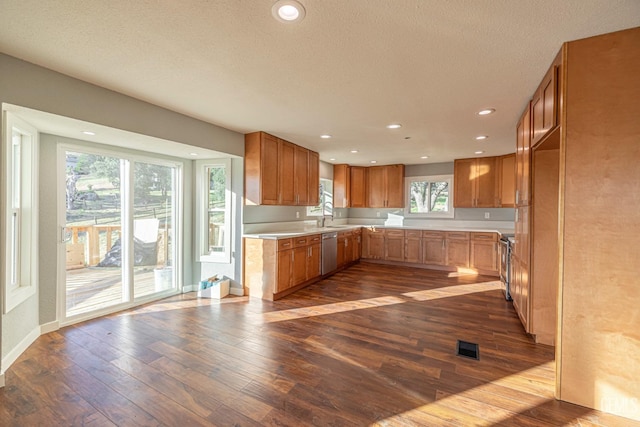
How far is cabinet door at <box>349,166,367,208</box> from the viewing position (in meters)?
7.21

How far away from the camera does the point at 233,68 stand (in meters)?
2.20

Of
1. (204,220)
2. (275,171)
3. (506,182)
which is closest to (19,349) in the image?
(204,220)

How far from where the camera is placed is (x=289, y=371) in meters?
2.29

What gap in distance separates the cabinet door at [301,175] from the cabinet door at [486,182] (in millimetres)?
3646

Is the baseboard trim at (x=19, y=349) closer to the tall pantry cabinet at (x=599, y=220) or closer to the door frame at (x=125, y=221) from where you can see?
the door frame at (x=125, y=221)

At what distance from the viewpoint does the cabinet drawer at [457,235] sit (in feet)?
19.0

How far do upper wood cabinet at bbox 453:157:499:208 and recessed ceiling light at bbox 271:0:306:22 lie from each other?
557 cm

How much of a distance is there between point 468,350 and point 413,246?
12.4 ft

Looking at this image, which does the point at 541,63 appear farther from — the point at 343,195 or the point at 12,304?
the point at 343,195

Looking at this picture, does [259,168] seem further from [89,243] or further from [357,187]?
[357,187]

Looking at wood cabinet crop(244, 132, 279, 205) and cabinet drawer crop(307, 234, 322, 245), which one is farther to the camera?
cabinet drawer crop(307, 234, 322, 245)

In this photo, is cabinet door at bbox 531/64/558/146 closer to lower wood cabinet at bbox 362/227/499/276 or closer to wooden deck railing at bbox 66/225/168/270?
lower wood cabinet at bbox 362/227/499/276

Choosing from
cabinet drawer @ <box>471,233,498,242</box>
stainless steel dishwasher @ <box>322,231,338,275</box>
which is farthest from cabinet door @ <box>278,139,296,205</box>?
cabinet drawer @ <box>471,233,498,242</box>

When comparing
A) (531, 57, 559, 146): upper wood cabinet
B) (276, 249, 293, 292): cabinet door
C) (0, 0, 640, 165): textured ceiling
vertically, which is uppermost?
(0, 0, 640, 165): textured ceiling
